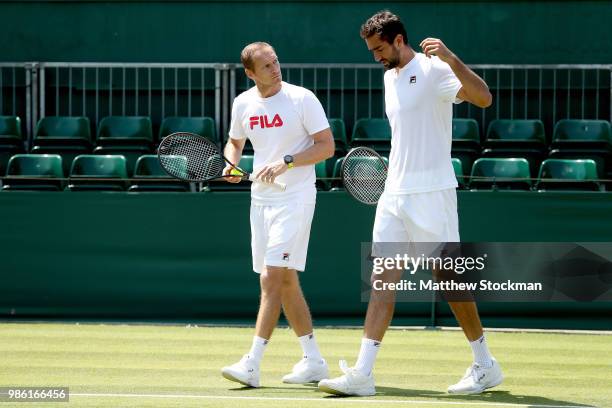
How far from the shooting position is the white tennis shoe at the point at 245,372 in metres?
6.60

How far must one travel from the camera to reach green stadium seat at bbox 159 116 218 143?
1366cm

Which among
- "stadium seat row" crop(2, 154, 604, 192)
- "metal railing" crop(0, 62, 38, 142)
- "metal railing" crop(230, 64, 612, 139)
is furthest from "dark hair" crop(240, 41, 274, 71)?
"metal railing" crop(0, 62, 38, 142)

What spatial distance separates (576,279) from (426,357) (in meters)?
2.33

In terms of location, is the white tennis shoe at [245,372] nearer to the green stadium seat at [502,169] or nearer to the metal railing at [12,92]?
the green stadium seat at [502,169]

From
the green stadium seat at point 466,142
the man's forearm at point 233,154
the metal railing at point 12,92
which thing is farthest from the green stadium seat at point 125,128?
the man's forearm at point 233,154

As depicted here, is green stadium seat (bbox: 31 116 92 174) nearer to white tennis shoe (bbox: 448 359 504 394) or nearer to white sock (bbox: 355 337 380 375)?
white sock (bbox: 355 337 380 375)

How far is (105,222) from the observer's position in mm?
10625

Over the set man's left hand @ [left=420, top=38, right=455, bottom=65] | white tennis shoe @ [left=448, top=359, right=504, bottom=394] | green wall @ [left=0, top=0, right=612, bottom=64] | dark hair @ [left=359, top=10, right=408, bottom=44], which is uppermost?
green wall @ [left=0, top=0, right=612, bottom=64]

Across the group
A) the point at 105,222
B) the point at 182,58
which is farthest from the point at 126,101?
the point at 105,222

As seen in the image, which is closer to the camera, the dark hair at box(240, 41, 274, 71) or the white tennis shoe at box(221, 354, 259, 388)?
the white tennis shoe at box(221, 354, 259, 388)

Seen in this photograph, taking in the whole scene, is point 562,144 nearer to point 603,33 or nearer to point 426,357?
point 603,33

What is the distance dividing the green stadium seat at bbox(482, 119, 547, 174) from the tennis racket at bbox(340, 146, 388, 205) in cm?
583

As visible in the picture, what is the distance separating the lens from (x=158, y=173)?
488 inches

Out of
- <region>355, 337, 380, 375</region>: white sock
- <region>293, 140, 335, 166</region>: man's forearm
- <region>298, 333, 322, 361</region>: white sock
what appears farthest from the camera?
<region>298, 333, 322, 361</region>: white sock
